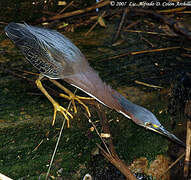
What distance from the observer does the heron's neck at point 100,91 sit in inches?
78.1

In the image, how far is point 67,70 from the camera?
2.13 m

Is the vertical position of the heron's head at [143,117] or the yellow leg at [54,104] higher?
the yellow leg at [54,104]

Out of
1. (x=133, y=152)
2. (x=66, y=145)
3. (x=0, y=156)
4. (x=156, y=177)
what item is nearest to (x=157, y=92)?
(x=133, y=152)

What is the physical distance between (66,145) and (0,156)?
0.41 meters

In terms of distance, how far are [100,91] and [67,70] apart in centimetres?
30

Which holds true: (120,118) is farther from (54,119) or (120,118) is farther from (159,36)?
(159,36)

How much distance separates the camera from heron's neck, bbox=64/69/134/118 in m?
1.98

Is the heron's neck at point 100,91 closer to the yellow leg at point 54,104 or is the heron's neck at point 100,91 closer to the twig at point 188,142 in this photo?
the yellow leg at point 54,104

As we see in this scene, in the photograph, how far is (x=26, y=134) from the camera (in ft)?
6.01

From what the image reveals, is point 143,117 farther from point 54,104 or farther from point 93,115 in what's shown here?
point 54,104

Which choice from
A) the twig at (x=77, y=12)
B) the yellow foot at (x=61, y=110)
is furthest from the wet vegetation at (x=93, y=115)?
the twig at (x=77, y=12)

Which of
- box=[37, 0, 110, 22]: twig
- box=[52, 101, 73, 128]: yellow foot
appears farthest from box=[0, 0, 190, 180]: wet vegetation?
box=[37, 0, 110, 22]: twig

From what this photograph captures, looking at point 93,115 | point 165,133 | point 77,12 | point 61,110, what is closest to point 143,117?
point 165,133

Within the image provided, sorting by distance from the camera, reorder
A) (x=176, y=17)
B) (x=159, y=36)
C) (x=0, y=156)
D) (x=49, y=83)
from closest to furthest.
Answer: (x=0, y=156), (x=49, y=83), (x=159, y=36), (x=176, y=17)
